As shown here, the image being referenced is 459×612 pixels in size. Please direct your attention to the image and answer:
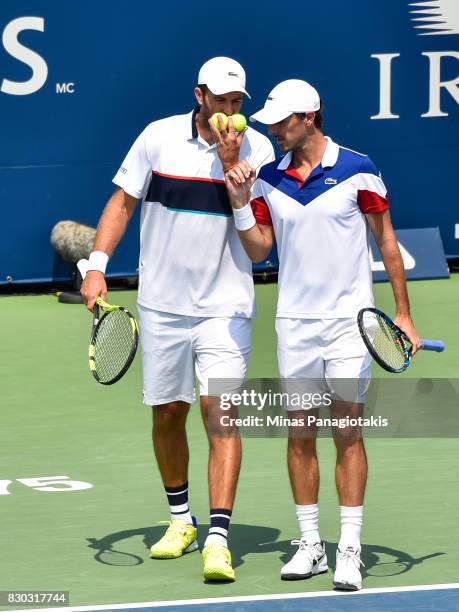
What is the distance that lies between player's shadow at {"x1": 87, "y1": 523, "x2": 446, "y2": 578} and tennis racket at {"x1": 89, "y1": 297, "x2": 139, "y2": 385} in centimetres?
→ 76

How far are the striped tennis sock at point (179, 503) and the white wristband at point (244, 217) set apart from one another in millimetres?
1278

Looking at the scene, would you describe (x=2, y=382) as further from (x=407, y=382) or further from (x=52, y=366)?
(x=407, y=382)

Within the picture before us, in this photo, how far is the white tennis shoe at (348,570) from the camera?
21.3 feet

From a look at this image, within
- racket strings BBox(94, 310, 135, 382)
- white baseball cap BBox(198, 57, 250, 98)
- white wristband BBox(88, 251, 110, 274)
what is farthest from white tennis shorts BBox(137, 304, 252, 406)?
white baseball cap BBox(198, 57, 250, 98)

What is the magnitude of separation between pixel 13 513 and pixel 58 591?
1.25 meters

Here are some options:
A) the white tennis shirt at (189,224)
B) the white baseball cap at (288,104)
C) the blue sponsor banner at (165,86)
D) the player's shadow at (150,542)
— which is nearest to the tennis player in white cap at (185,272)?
the white tennis shirt at (189,224)

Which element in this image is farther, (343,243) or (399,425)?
(399,425)

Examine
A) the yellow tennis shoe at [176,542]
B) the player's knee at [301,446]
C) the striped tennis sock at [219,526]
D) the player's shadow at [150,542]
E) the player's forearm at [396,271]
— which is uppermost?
the player's forearm at [396,271]

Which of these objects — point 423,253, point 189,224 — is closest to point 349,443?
point 189,224

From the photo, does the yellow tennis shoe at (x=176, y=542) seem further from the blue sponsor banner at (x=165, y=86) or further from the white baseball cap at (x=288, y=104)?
the blue sponsor banner at (x=165, y=86)

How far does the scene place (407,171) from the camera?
1498cm

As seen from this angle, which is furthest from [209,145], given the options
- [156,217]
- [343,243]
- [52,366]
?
[52,366]

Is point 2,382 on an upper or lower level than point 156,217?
lower

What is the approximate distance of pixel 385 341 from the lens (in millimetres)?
6688
